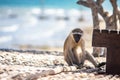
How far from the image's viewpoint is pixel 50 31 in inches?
1347

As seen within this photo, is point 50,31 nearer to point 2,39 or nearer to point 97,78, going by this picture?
point 2,39

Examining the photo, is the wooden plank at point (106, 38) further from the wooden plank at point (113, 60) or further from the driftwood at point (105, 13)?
the driftwood at point (105, 13)

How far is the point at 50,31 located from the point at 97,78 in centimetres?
2786

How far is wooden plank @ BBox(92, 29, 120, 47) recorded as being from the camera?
6748 millimetres

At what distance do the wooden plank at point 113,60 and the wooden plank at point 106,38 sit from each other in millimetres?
96

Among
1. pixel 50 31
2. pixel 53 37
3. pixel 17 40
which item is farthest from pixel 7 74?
pixel 50 31

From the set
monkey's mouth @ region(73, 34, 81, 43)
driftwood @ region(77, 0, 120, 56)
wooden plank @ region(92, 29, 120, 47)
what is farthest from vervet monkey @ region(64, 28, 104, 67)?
driftwood @ region(77, 0, 120, 56)

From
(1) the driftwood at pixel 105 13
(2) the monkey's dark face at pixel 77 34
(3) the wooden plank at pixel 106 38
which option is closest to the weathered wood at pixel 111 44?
(3) the wooden plank at pixel 106 38

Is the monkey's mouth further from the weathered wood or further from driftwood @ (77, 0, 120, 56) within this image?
driftwood @ (77, 0, 120, 56)

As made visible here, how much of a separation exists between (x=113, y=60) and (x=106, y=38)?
1.38 feet

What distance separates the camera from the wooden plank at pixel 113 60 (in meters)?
6.74

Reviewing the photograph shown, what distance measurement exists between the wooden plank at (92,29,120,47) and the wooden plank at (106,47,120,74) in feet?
0.32

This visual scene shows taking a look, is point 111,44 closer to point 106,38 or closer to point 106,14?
point 106,38

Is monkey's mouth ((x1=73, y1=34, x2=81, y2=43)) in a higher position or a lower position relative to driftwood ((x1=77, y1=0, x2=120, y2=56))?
lower
